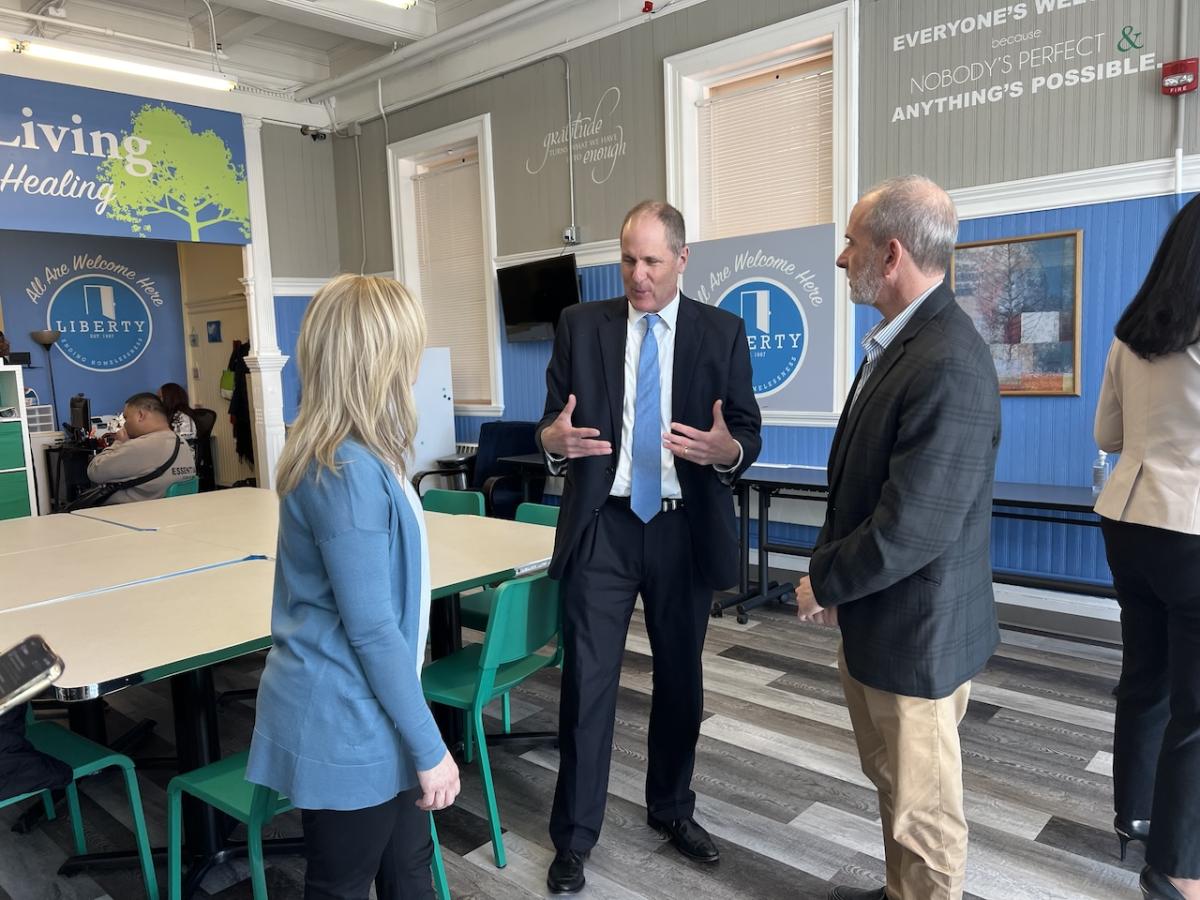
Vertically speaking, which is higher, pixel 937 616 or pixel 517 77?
pixel 517 77

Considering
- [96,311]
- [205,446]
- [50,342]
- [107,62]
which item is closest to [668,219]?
[107,62]

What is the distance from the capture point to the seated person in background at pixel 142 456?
14.6 ft

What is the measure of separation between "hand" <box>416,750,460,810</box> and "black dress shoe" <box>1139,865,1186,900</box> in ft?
5.64

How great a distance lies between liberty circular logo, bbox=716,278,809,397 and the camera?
15.6 ft

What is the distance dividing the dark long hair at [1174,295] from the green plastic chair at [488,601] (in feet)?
6.35

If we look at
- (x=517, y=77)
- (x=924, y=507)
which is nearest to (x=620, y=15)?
(x=517, y=77)

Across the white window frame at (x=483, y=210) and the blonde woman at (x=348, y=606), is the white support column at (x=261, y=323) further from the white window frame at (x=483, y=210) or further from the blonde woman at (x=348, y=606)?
the blonde woman at (x=348, y=606)

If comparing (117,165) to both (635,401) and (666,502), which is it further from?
(666,502)

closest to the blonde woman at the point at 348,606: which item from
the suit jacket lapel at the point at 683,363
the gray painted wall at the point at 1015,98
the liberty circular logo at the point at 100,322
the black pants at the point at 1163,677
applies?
the suit jacket lapel at the point at 683,363

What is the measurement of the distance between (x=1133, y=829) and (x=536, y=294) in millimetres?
4710

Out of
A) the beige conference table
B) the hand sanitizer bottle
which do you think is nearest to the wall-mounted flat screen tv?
the beige conference table

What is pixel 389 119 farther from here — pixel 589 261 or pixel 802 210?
pixel 802 210

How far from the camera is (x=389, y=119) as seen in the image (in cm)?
704

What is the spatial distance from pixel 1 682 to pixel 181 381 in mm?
9462
